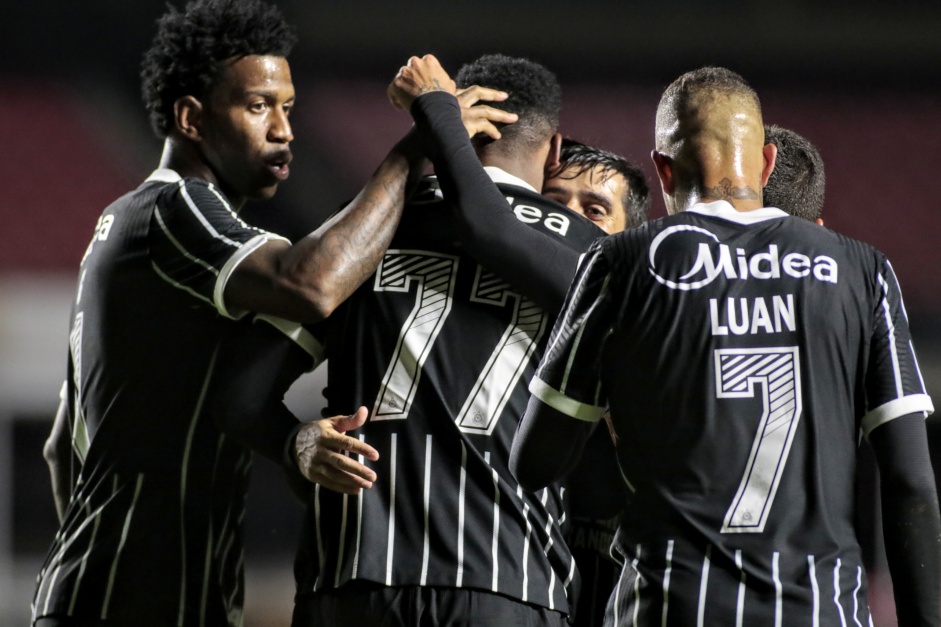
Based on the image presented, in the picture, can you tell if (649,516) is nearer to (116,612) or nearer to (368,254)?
(368,254)

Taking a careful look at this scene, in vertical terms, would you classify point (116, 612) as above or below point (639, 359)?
below

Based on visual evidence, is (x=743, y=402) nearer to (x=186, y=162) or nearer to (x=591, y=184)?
(x=591, y=184)

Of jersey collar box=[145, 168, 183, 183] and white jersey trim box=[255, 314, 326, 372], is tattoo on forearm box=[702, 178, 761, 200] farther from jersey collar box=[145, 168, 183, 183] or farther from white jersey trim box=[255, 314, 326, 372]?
jersey collar box=[145, 168, 183, 183]

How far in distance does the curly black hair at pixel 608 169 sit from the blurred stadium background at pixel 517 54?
4.75 meters

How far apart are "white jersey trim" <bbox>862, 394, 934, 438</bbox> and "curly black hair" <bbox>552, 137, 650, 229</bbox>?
127 cm

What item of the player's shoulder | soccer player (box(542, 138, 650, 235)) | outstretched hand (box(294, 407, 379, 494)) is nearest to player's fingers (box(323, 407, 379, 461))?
outstretched hand (box(294, 407, 379, 494))

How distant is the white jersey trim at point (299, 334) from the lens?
245cm

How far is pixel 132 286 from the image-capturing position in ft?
8.72

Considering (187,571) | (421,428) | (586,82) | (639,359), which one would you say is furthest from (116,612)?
(586,82)

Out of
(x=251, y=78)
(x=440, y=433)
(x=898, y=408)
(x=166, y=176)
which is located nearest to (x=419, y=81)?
(x=251, y=78)

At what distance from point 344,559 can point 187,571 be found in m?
0.51

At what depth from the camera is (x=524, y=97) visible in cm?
258

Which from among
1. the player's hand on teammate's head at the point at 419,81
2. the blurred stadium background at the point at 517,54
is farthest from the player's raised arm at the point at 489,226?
the blurred stadium background at the point at 517,54

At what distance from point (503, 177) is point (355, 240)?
1.22ft
